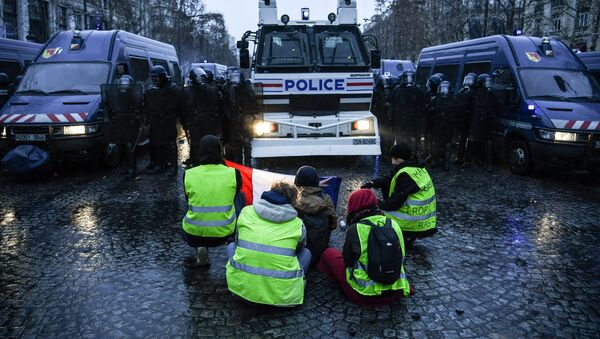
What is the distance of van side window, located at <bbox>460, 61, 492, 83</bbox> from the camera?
1143cm

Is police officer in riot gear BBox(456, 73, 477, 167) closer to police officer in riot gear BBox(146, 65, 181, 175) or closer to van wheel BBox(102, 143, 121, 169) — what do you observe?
police officer in riot gear BBox(146, 65, 181, 175)

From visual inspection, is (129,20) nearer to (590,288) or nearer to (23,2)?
(23,2)

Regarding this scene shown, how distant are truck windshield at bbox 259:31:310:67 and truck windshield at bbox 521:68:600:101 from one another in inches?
187

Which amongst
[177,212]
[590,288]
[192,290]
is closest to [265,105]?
[177,212]

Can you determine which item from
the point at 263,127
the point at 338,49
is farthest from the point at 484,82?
the point at 263,127

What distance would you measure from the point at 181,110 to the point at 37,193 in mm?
3048

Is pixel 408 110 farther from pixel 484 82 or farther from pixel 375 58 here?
pixel 484 82

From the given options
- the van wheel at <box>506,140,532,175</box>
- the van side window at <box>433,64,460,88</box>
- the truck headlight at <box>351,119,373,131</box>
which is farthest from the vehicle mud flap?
the van side window at <box>433,64,460,88</box>

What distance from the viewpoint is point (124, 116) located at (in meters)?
9.63

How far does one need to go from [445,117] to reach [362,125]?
73.4 inches

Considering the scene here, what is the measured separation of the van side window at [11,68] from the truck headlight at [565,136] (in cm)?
1322

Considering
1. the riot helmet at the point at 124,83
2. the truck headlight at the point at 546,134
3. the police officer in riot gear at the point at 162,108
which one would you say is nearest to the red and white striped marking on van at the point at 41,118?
the riot helmet at the point at 124,83

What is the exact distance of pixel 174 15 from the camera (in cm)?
4722

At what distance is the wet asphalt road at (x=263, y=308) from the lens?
407cm
